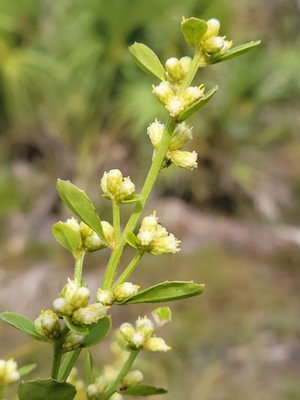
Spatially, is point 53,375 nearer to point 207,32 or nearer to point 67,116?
point 207,32

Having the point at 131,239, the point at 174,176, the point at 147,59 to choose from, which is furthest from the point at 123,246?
the point at 174,176

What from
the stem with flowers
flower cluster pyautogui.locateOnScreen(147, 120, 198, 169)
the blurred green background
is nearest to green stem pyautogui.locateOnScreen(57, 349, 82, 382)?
the stem with flowers

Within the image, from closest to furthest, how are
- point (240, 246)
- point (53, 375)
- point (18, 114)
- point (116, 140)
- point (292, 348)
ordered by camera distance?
point (53, 375) < point (292, 348) < point (240, 246) < point (18, 114) < point (116, 140)

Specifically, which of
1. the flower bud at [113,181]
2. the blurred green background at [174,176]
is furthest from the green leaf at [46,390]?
the blurred green background at [174,176]

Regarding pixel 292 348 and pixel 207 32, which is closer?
pixel 207 32

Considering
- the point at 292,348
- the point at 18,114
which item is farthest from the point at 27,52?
the point at 292,348

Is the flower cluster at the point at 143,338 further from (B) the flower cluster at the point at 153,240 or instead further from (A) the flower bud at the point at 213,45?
(A) the flower bud at the point at 213,45

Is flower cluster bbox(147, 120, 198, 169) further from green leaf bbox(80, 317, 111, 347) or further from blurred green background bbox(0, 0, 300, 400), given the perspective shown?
blurred green background bbox(0, 0, 300, 400)
